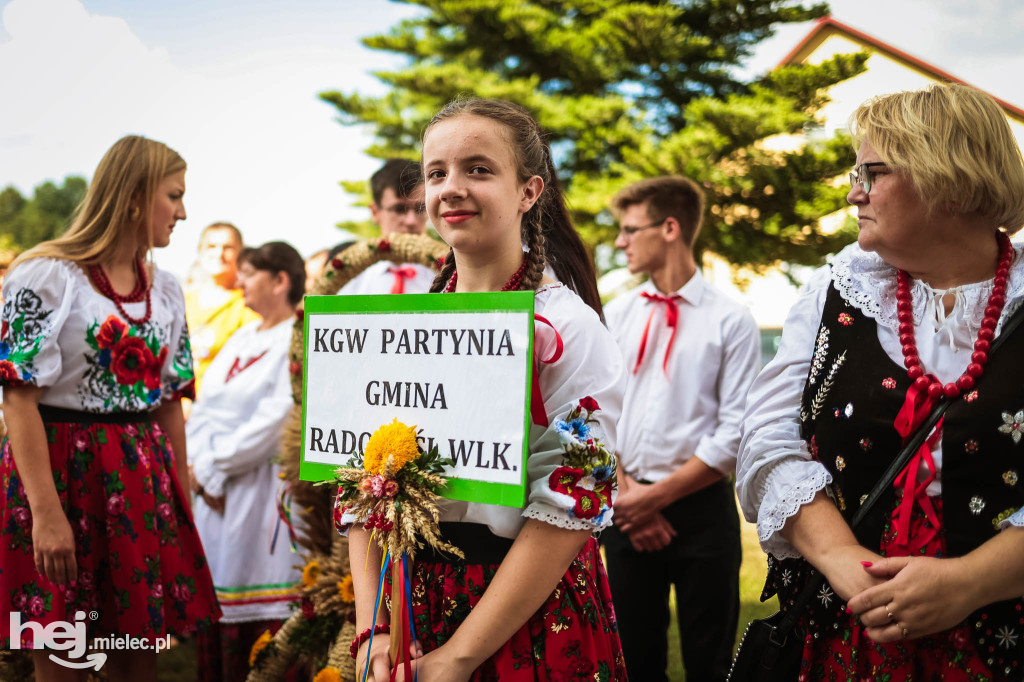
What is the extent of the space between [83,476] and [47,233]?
34520 millimetres

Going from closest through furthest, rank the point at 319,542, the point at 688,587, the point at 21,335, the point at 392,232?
the point at 21,335, the point at 319,542, the point at 688,587, the point at 392,232

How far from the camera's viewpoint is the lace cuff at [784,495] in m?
1.74

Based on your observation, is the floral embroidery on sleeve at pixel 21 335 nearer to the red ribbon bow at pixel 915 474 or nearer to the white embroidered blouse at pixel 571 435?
the white embroidered blouse at pixel 571 435

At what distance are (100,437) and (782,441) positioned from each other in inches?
83.1

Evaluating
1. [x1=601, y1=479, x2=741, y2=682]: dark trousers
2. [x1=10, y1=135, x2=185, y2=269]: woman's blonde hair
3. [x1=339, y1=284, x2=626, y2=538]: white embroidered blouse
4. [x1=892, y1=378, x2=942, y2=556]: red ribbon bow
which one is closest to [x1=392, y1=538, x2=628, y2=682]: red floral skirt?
[x1=339, y1=284, x2=626, y2=538]: white embroidered blouse

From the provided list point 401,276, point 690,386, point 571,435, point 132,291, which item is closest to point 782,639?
point 571,435

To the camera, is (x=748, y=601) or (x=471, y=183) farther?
(x=748, y=601)

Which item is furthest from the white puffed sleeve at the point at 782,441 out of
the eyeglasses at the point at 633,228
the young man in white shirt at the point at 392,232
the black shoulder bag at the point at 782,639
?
the young man in white shirt at the point at 392,232

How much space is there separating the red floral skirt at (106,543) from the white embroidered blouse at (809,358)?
1.91 meters

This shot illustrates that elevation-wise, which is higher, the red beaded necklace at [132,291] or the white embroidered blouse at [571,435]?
the red beaded necklace at [132,291]

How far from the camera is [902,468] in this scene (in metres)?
1.65

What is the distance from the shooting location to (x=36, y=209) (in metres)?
35.1

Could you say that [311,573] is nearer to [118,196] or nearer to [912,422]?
[118,196]

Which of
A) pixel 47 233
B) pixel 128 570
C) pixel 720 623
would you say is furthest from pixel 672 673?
pixel 47 233
